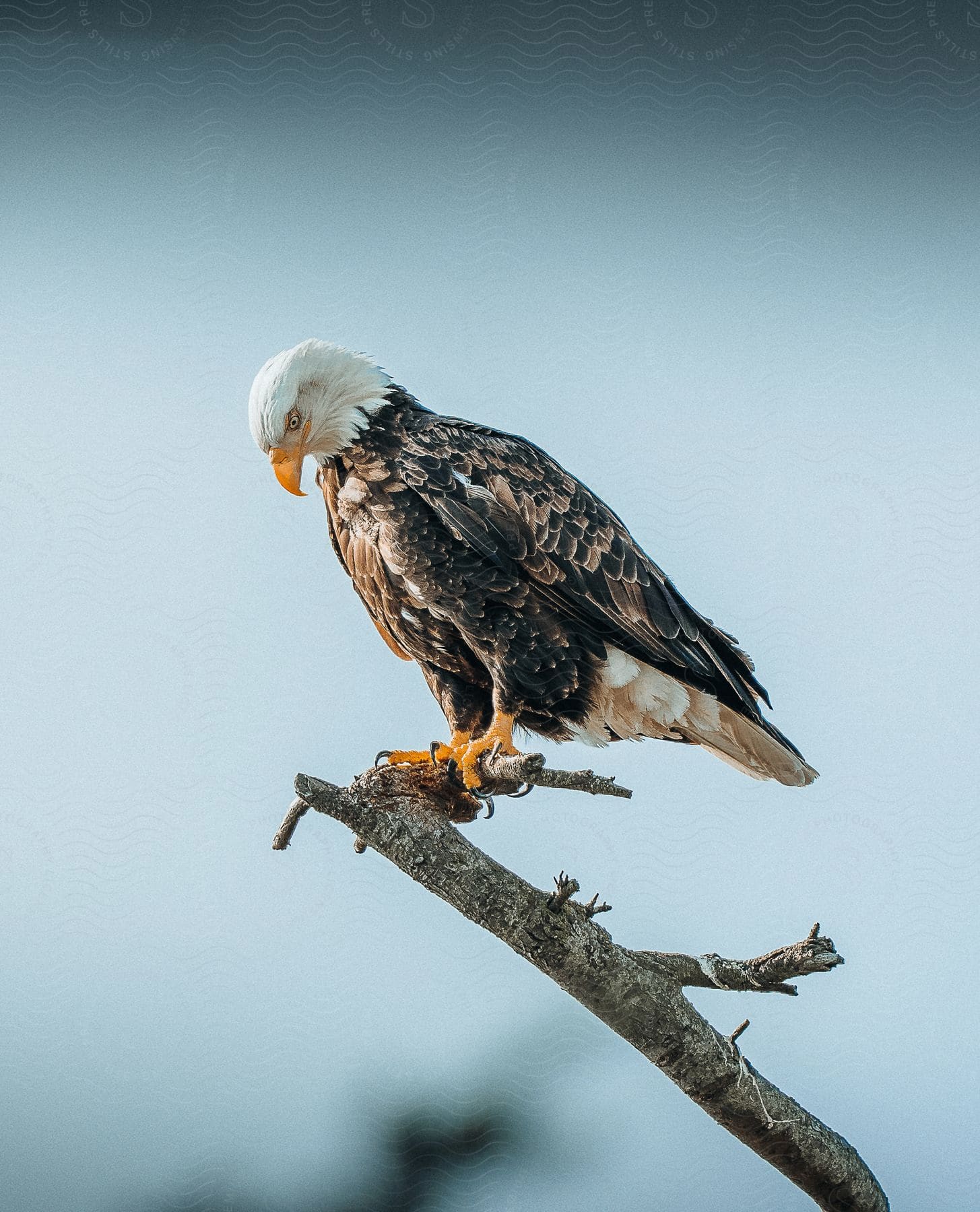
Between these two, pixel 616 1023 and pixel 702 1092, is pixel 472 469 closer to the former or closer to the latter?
pixel 616 1023

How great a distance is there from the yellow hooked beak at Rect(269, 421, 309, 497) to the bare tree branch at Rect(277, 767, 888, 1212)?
0.69 m

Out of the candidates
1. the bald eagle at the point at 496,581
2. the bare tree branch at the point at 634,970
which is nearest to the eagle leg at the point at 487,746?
the bald eagle at the point at 496,581

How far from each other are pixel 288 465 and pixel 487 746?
79 centimetres

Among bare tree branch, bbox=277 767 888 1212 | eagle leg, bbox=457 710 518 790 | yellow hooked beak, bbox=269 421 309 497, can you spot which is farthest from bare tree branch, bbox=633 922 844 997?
yellow hooked beak, bbox=269 421 309 497

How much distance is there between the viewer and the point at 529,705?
287 cm

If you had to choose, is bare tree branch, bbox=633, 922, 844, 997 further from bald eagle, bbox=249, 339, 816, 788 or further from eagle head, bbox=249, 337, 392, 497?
eagle head, bbox=249, 337, 392, 497

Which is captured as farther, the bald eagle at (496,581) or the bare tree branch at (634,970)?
the bald eagle at (496,581)

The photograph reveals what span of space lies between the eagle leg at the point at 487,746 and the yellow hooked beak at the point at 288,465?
704 millimetres

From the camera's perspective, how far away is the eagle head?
2740 millimetres

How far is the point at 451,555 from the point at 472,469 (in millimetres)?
217

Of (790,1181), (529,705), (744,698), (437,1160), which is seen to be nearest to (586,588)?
(529,705)

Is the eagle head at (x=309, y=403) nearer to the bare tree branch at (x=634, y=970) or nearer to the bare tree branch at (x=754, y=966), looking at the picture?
the bare tree branch at (x=634, y=970)

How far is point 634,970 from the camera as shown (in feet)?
7.98

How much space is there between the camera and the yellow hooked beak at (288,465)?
277 cm
